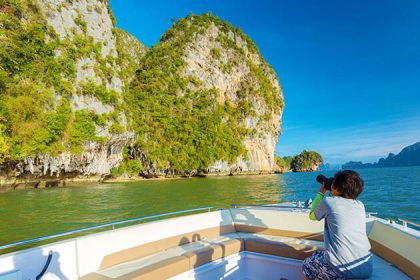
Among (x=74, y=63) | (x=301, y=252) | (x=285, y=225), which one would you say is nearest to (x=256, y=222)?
(x=285, y=225)

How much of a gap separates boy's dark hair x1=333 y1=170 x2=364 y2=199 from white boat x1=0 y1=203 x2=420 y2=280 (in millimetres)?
781

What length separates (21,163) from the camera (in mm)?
21828

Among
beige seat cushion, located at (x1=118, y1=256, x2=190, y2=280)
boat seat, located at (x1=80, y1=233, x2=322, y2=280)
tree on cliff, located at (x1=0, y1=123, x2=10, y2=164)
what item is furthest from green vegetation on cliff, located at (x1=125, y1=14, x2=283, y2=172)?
beige seat cushion, located at (x1=118, y1=256, x2=190, y2=280)

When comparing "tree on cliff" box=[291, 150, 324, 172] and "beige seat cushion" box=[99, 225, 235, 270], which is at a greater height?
"tree on cliff" box=[291, 150, 324, 172]

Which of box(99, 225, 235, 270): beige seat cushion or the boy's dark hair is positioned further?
box(99, 225, 235, 270): beige seat cushion

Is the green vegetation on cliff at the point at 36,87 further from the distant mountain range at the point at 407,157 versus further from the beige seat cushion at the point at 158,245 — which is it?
the distant mountain range at the point at 407,157

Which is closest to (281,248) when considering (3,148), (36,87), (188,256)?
(188,256)

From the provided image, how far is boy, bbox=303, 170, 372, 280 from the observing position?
5.34ft

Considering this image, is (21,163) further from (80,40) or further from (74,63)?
(80,40)

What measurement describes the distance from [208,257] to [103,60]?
3244 cm

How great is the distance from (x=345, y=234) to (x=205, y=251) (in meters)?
1.50

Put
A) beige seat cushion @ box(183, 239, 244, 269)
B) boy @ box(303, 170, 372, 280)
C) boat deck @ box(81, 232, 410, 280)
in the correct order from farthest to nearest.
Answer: beige seat cushion @ box(183, 239, 244, 269), boat deck @ box(81, 232, 410, 280), boy @ box(303, 170, 372, 280)

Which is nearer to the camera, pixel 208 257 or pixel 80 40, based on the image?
pixel 208 257

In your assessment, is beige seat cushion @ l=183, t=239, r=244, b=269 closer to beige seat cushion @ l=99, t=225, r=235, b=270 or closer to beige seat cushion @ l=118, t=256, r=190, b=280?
beige seat cushion @ l=118, t=256, r=190, b=280
